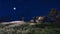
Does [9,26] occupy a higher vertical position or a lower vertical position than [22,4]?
lower

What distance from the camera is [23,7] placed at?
472cm

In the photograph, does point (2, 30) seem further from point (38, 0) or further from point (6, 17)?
point (38, 0)

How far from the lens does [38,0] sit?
4.69m

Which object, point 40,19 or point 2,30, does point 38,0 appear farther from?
point 2,30

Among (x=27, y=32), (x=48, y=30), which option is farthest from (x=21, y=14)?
(x=48, y=30)

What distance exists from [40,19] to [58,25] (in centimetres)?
50

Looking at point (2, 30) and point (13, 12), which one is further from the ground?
point (13, 12)

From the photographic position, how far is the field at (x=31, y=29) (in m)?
4.59

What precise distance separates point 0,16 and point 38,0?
1.12 meters

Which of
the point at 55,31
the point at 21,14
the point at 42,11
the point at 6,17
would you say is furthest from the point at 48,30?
the point at 6,17

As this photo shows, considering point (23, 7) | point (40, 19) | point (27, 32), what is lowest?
point (27, 32)

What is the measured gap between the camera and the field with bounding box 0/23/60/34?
4.59 m

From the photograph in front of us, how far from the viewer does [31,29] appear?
4.66m

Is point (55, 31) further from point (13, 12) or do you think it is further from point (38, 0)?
point (13, 12)
